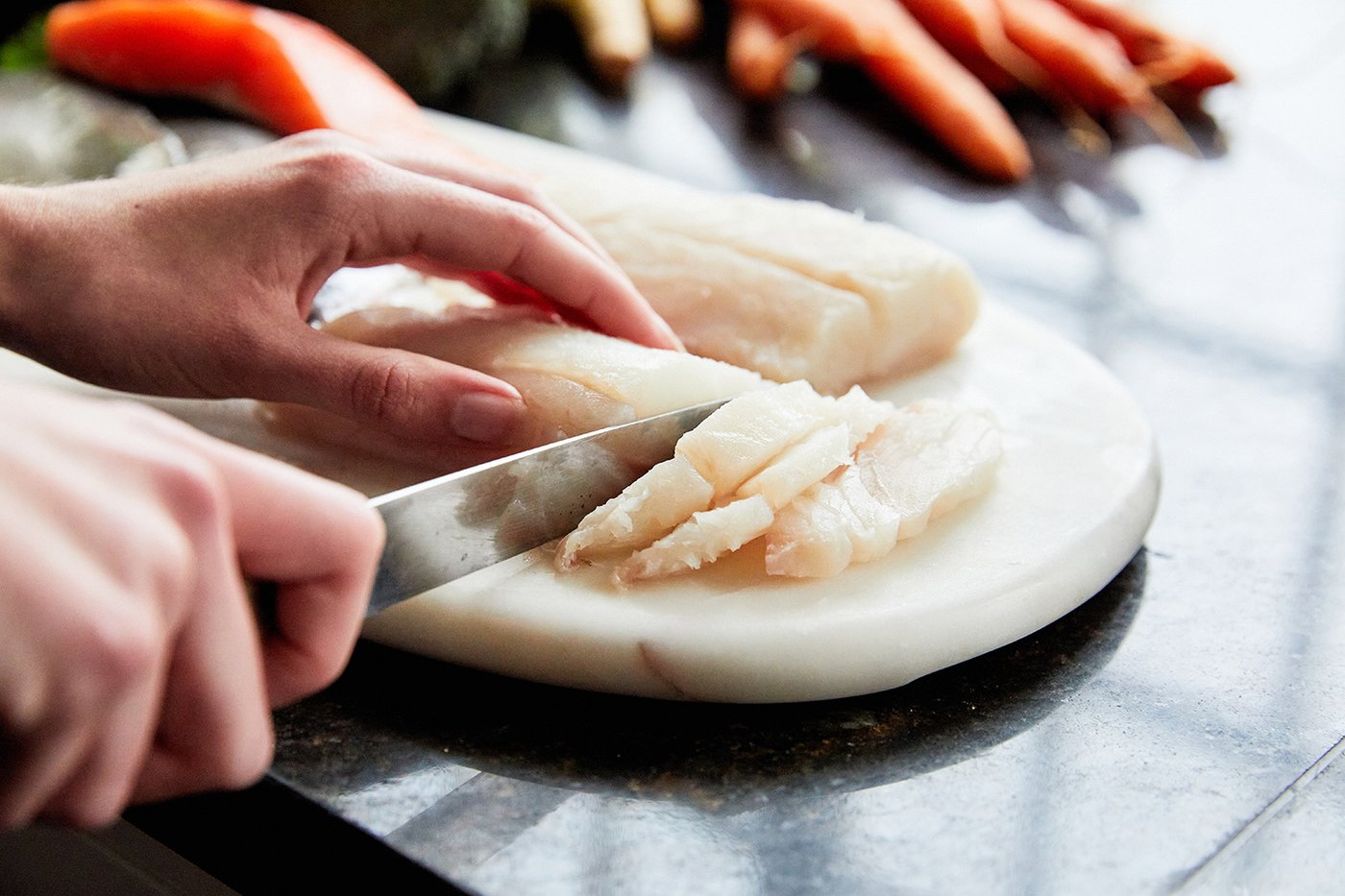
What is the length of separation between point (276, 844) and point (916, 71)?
2034 millimetres

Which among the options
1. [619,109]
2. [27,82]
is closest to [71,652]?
[27,82]

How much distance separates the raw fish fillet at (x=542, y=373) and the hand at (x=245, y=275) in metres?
0.05

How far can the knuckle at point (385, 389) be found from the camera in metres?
1.17

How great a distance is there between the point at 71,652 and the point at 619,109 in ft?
7.05

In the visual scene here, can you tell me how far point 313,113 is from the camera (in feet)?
6.82

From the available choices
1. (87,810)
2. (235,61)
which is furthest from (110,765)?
(235,61)

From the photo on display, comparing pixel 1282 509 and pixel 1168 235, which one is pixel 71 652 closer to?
pixel 1282 509

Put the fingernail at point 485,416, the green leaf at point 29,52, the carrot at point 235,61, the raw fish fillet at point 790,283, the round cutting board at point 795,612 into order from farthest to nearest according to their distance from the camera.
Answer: the green leaf at point 29,52
the carrot at point 235,61
the raw fish fillet at point 790,283
the fingernail at point 485,416
the round cutting board at point 795,612

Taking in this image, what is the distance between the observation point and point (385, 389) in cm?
117

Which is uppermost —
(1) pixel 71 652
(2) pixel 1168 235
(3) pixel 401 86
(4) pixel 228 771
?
(1) pixel 71 652

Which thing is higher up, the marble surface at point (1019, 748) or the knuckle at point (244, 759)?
the knuckle at point (244, 759)

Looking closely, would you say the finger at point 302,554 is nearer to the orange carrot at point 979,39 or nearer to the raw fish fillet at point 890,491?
the raw fish fillet at point 890,491

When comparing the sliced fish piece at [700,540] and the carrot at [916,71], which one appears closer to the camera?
the sliced fish piece at [700,540]

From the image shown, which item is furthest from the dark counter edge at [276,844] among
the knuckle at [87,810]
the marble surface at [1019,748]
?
the knuckle at [87,810]
